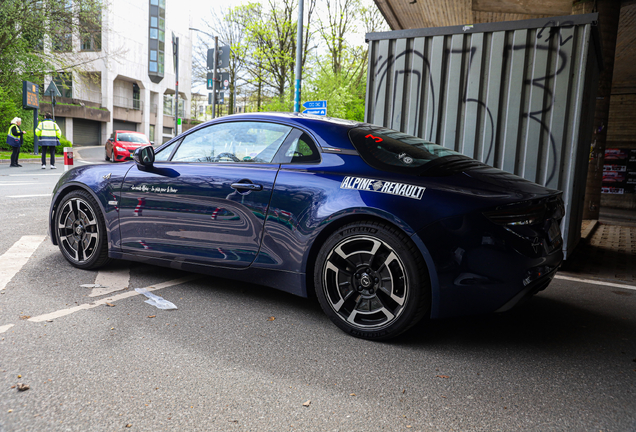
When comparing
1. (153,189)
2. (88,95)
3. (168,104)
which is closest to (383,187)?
(153,189)

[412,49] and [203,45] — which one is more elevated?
[203,45]

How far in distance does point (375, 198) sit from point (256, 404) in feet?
4.42

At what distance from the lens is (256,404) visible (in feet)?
7.30

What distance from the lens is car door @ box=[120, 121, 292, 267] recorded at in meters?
3.40

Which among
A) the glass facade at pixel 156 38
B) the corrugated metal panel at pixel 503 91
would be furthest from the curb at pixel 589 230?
the glass facade at pixel 156 38

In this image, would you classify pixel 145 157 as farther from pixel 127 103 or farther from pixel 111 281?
pixel 127 103

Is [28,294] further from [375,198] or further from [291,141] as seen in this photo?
[375,198]

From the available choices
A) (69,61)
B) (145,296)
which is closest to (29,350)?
(145,296)

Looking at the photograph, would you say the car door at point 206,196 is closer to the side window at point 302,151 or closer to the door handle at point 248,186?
the door handle at point 248,186

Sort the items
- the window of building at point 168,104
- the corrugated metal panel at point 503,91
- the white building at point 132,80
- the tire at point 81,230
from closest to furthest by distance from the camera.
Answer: the tire at point 81,230 < the corrugated metal panel at point 503,91 < the white building at point 132,80 < the window of building at point 168,104

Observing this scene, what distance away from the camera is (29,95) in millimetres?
24078

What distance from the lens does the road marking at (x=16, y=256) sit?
406 cm

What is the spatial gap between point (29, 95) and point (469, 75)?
80.6ft

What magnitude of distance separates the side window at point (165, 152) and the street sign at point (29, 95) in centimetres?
2387
